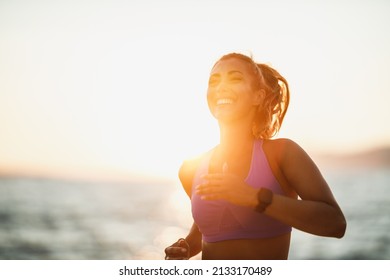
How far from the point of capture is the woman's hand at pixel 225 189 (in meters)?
2.37

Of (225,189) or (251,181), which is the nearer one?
(225,189)

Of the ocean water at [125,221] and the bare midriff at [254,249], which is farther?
the ocean water at [125,221]

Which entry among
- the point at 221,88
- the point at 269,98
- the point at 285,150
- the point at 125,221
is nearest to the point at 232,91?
the point at 221,88

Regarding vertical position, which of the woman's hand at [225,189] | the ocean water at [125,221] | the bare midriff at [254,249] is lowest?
the bare midriff at [254,249]

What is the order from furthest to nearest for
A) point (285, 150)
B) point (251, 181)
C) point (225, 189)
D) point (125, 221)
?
point (125, 221)
point (251, 181)
point (285, 150)
point (225, 189)

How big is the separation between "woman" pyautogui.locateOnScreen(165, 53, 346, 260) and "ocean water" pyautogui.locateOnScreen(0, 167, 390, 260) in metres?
12.7

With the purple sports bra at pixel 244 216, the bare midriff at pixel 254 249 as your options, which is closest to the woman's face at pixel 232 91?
the purple sports bra at pixel 244 216

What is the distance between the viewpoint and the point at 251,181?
2766 mm

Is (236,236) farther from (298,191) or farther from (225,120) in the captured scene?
(225,120)

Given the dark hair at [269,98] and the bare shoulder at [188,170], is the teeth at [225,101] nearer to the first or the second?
the dark hair at [269,98]

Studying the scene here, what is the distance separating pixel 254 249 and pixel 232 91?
1018mm

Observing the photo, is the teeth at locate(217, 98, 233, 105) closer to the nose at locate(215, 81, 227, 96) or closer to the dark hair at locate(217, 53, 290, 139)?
the nose at locate(215, 81, 227, 96)

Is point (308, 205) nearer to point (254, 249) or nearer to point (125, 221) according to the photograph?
point (254, 249)

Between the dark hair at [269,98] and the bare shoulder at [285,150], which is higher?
the dark hair at [269,98]
